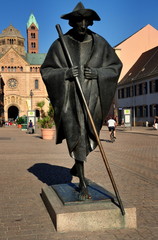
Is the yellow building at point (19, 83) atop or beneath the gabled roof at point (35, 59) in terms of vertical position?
beneath

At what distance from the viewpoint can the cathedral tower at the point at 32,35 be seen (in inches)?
4141

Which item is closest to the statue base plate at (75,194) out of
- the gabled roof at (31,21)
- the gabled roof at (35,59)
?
the gabled roof at (35,59)

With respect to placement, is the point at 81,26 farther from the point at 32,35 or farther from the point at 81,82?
the point at 32,35

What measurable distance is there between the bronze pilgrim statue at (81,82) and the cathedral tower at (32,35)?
341 ft

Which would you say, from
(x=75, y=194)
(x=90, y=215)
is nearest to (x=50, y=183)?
(x=75, y=194)

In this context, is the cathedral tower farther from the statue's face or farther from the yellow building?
the statue's face

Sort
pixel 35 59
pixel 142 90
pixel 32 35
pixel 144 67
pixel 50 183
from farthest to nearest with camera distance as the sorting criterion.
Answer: pixel 32 35 → pixel 35 59 → pixel 144 67 → pixel 142 90 → pixel 50 183

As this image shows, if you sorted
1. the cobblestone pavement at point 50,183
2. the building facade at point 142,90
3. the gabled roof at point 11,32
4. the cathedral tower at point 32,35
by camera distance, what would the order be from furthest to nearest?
the cathedral tower at point 32,35 < the gabled roof at point 11,32 < the building facade at point 142,90 < the cobblestone pavement at point 50,183

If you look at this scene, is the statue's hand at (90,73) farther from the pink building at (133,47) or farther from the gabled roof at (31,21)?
the gabled roof at (31,21)

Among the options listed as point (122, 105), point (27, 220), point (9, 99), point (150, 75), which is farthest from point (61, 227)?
point (9, 99)

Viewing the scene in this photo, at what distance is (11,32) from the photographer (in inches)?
3794

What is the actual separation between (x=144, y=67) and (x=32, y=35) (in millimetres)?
68617

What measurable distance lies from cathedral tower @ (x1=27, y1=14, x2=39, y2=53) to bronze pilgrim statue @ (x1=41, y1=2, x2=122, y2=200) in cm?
10379

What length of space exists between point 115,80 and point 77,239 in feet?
7.07
